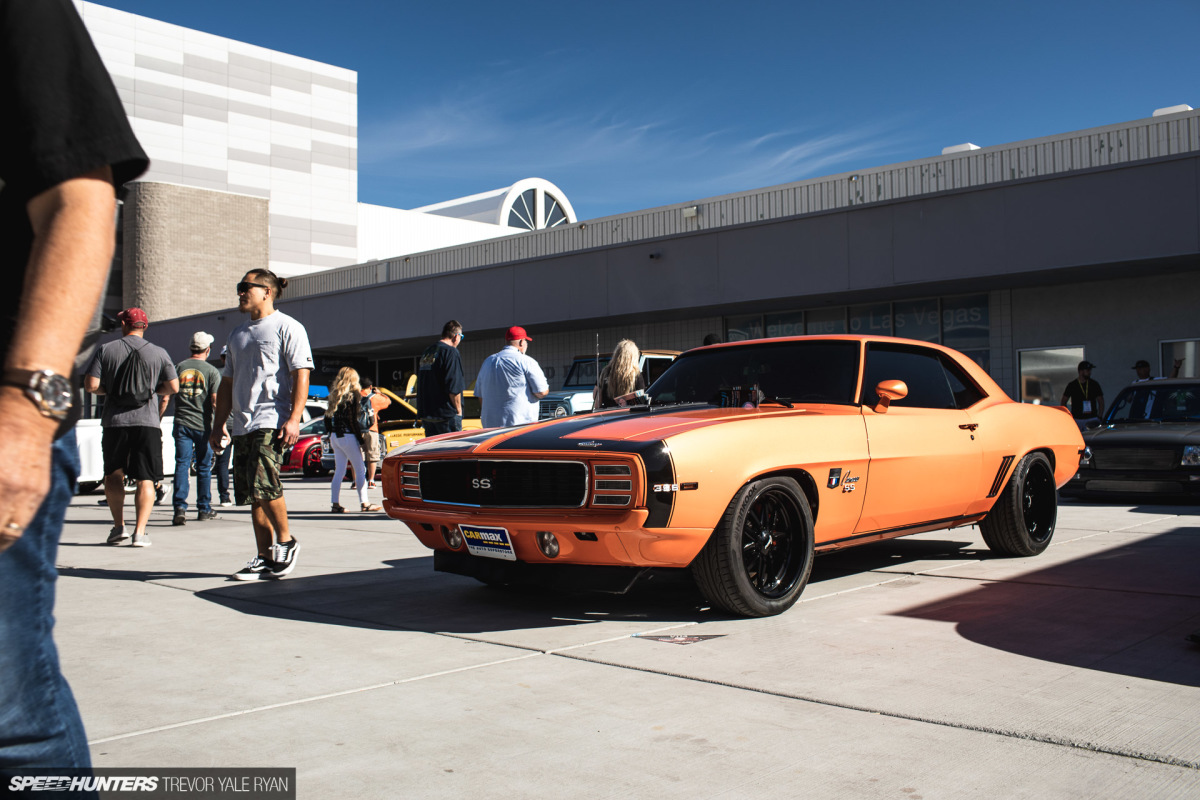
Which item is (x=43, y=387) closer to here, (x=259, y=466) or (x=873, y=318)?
(x=259, y=466)

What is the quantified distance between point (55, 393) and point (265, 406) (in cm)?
447

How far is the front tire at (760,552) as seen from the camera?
4.36 metres

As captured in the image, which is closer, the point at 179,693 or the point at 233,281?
the point at 179,693

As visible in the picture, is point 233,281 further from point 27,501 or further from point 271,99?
point 27,501

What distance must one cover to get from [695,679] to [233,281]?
1724 inches

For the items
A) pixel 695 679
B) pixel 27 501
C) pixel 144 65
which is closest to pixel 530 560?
pixel 695 679

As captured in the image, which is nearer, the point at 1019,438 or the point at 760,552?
the point at 760,552

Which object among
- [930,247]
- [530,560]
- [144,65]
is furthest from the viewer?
[144,65]

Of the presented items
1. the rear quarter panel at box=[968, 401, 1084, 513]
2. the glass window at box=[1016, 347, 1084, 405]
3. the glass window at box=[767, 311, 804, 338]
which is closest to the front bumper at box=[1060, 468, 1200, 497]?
the rear quarter panel at box=[968, 401, 1084, 513]

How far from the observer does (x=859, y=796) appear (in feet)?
8.08

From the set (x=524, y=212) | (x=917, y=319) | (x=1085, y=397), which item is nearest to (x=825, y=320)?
(x=917, y=319)

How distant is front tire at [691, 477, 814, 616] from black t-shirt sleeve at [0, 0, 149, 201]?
10.7 ft

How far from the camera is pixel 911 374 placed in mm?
5914

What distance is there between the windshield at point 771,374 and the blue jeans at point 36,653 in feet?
13.7
